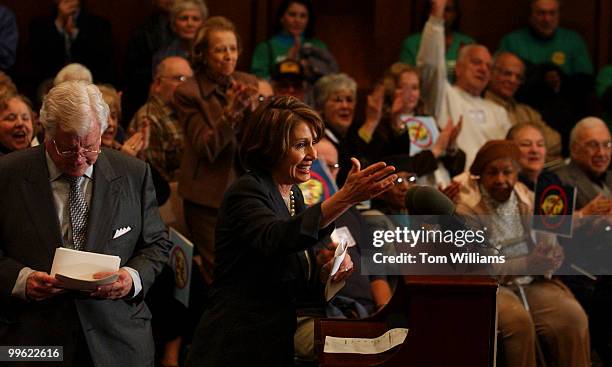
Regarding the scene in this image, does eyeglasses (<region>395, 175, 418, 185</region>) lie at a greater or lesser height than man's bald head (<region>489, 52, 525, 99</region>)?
lesser

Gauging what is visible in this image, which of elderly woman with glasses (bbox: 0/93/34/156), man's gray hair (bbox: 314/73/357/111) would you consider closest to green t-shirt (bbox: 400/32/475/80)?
man's gray hair (bbox: 314/73/357/111)

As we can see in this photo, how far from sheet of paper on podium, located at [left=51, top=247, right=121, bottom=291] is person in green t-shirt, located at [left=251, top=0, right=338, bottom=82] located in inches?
148

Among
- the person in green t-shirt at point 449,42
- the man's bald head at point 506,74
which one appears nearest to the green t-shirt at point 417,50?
the person in green t-shirt at point 449,42

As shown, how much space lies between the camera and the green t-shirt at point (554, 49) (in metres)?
7.27

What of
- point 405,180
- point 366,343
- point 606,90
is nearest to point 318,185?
point 405,180

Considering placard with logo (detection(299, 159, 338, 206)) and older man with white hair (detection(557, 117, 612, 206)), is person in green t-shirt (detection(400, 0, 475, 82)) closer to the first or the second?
older man with white hair (detection(557, 117, 612, 206))

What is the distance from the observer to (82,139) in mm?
2998

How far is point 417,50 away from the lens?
6.89 meters

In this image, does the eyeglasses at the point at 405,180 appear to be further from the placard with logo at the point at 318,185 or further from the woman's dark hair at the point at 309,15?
the woman's dark hair at the point at 309,15

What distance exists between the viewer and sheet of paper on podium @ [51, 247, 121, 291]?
2.91m

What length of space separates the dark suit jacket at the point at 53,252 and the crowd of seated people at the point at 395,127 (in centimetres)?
30

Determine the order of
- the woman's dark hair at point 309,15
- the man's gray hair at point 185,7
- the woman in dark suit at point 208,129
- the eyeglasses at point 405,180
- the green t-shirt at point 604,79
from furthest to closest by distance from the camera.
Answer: the green t-shirt at point 604,79 → the woman's dark hair at point 309,15 → the man's gray hair at point 185,7 → the eyeglasses at point 405,180 → the woman in dark suit at point 208,129

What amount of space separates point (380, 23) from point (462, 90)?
4.44 feet

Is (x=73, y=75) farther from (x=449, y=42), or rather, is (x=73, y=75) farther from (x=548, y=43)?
(x=548, y=43)
